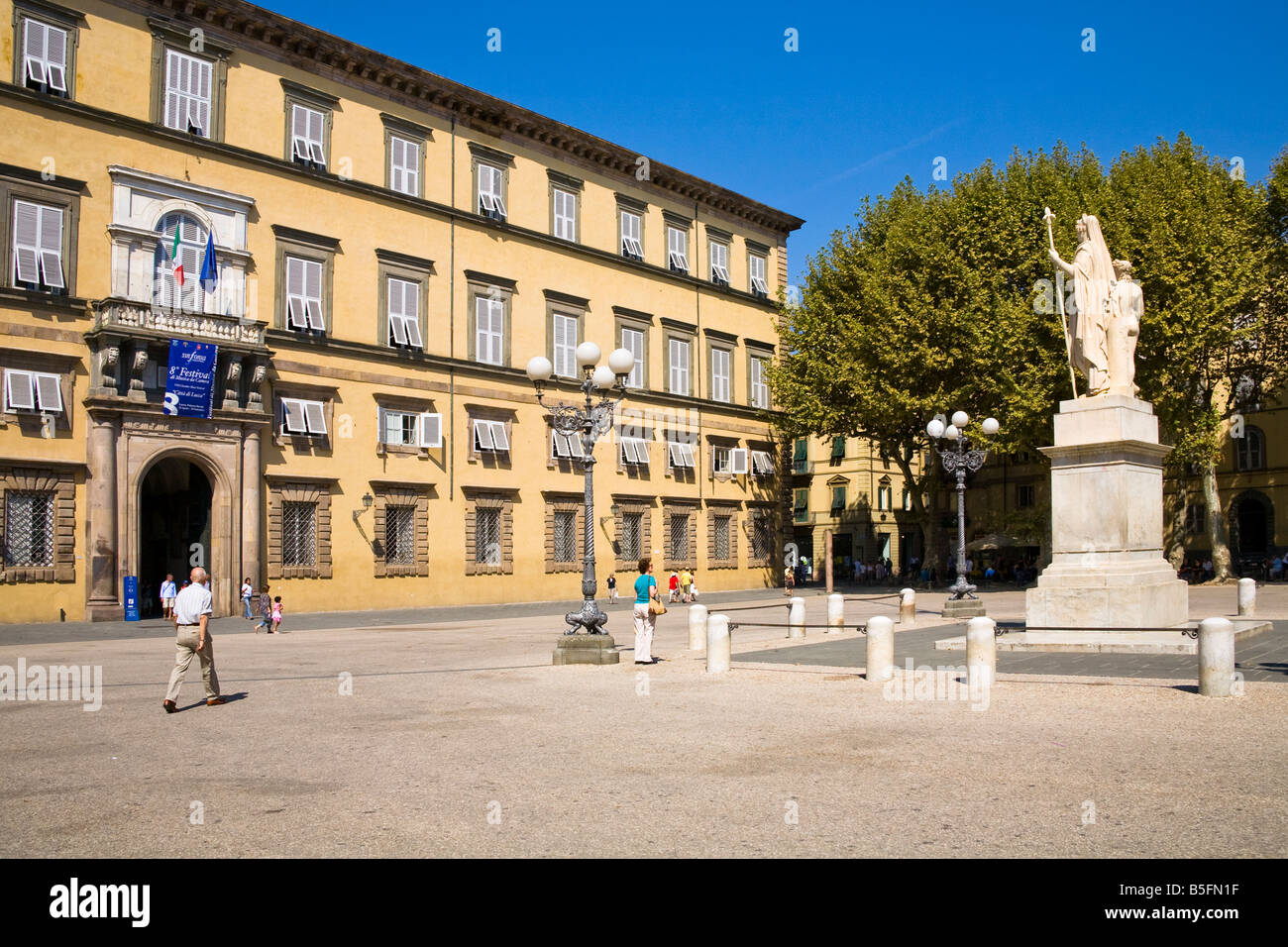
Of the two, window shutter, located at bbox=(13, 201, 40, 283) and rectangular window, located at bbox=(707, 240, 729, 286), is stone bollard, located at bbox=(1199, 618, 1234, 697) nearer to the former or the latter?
window shutter, located at bbox=(13, 201, 40, 283)

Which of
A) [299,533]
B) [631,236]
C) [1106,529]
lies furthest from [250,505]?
[1106,529]

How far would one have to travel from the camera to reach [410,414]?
1453 inches

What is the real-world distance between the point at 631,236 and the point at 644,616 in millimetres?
31419

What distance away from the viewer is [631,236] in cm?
4553

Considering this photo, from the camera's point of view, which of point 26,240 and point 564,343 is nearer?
point 26,240

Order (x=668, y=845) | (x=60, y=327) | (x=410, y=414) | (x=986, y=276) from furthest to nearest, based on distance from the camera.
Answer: (x=986, y=276), (x=410, y=414), (x=60, y=327), (x=668, y=845)

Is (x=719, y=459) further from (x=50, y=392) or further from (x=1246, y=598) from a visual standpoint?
(x=1246, y=598)

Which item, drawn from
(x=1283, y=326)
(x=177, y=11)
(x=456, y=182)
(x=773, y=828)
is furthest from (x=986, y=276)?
(x=773, y=828)

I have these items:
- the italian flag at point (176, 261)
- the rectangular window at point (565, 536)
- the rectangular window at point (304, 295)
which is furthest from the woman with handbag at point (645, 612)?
the rectangular window at point (565, 536)

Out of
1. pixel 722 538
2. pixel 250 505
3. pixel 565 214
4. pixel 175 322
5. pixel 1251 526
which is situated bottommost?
pixel 722 538

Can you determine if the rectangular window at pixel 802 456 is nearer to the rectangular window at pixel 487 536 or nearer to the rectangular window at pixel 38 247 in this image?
the rectangular window at pixel 487 536

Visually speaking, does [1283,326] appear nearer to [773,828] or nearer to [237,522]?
[237,522]

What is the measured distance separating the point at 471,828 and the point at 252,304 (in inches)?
1154

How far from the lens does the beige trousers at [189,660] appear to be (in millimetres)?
12047
